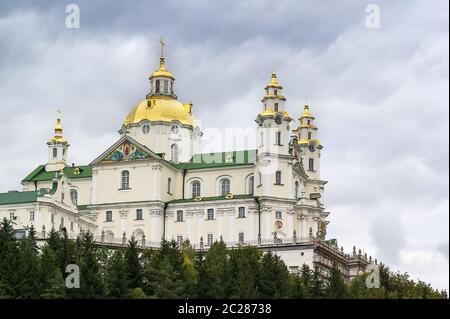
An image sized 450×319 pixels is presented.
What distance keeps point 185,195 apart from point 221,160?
16.6 feet

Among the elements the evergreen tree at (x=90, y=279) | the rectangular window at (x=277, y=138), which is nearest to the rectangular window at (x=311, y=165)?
the rectangular window at (x=277, y=138)

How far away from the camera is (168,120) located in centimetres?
12662

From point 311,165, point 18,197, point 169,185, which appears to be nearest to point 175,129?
point 169,185

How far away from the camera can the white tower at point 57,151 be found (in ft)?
429

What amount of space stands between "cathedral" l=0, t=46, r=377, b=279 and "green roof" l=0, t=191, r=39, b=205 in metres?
0.12

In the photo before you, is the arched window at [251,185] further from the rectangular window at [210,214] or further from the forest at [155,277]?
the forest at [155,277]

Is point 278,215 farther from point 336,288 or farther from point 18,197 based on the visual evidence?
point 336,288

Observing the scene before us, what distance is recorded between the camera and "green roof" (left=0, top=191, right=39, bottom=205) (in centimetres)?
11555

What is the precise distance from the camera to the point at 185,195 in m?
123

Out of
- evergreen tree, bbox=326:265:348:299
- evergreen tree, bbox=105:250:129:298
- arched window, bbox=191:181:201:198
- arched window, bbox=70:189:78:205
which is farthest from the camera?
arched window, bbox=70:189:78:205

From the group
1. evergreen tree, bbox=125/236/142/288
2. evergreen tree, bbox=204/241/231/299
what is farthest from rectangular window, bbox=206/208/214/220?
evergreen tree, bbox=125/236/142/288

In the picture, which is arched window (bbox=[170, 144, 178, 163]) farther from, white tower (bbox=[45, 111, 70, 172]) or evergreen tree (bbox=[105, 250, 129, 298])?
evergreen tree (bbox=[105, 250, 129, 298])
